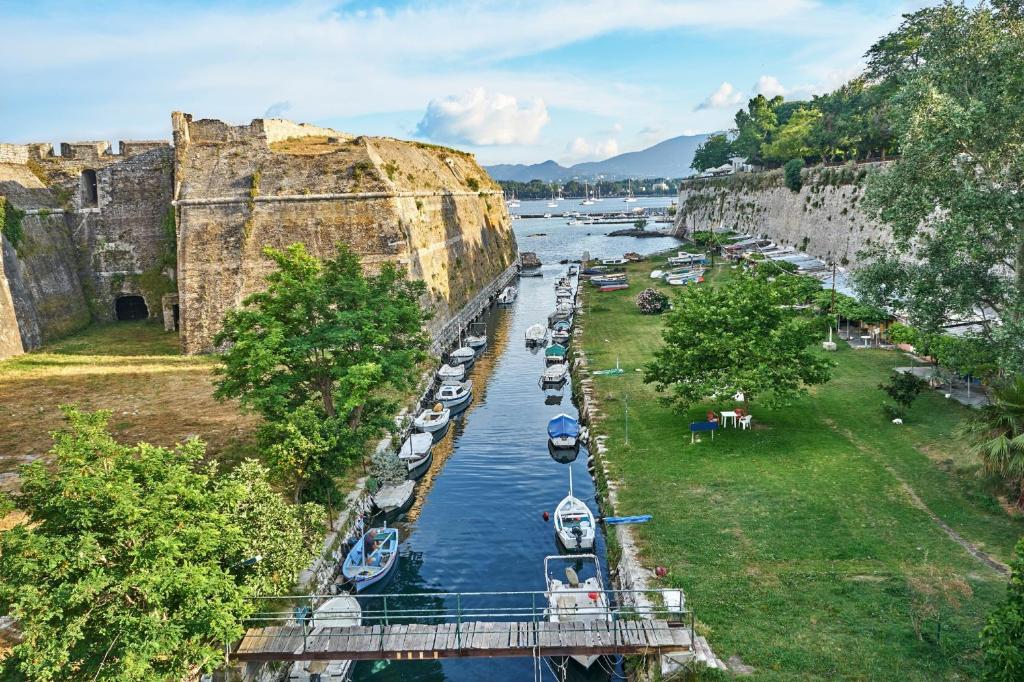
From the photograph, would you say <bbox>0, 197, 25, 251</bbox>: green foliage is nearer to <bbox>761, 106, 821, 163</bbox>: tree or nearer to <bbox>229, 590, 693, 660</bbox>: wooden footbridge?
<bbox>229, 590, 693, 660</bbox>: wooden footbridge

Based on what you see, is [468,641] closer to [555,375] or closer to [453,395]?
[453,395]

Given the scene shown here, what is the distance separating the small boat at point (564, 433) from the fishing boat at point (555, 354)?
12656 mm

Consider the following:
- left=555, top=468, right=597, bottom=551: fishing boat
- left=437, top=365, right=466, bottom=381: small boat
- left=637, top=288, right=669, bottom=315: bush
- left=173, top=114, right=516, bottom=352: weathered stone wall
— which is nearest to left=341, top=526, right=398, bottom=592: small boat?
left=555, top=468, right=597, bottom=551: fishing boat

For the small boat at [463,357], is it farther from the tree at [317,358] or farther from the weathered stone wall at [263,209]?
the tree at [317,358]

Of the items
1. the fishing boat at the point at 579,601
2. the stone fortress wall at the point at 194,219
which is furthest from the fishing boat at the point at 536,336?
the fishing boat at the point at 579,601

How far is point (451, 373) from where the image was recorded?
39.6 m

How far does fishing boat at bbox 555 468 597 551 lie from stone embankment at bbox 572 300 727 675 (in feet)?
2.41

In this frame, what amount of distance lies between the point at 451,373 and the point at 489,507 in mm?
15256

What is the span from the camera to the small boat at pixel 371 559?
19953 millimetres

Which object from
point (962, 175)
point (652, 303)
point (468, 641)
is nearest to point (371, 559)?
point (468, 641)

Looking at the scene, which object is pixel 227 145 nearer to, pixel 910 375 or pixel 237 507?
pixel 237 507

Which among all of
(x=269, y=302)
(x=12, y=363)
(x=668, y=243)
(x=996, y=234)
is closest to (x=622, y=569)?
(x=269, y=302)

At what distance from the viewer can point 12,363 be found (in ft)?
123

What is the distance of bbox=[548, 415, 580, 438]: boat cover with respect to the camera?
29.8m
